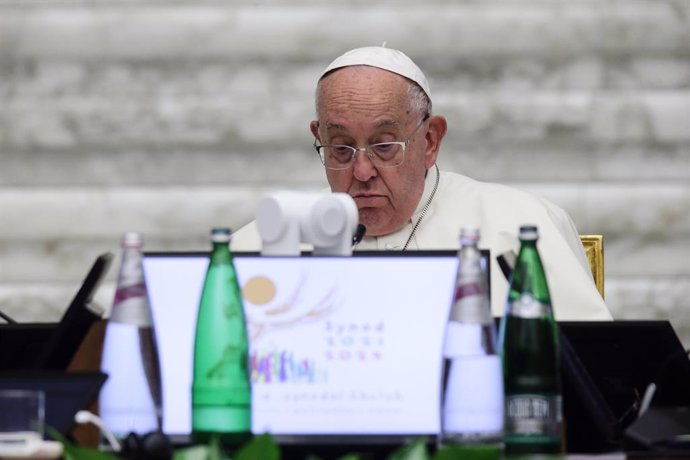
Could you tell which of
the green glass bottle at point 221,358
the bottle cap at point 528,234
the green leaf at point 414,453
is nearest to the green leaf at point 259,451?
the green leaf at point 414,453

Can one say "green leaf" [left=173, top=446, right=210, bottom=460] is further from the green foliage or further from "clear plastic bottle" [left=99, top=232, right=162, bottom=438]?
"clear plastic bottle" [left=99, top=232, right=162, bottom=438]

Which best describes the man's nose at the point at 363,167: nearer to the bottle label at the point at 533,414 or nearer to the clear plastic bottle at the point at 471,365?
the clear plastic bottle at the point at 471,365

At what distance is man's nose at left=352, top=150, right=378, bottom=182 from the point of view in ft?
9.99

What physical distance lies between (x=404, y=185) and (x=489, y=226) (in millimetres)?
226

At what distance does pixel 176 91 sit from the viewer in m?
4.16

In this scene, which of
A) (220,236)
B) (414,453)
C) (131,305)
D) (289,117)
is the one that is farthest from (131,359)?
(289,117)

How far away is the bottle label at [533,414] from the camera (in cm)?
166

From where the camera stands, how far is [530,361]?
1.71 m

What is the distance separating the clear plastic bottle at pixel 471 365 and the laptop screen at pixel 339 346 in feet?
0.16

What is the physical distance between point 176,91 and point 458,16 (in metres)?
0.86

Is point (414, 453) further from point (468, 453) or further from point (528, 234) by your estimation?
point (528, 234)

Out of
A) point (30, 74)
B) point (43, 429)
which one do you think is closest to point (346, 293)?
point (43, 429)

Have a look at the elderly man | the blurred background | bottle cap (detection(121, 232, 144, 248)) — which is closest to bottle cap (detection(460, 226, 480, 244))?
bottle cap (detection(121, 232, 144, 248))

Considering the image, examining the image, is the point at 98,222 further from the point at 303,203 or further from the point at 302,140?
the point at 303,203
